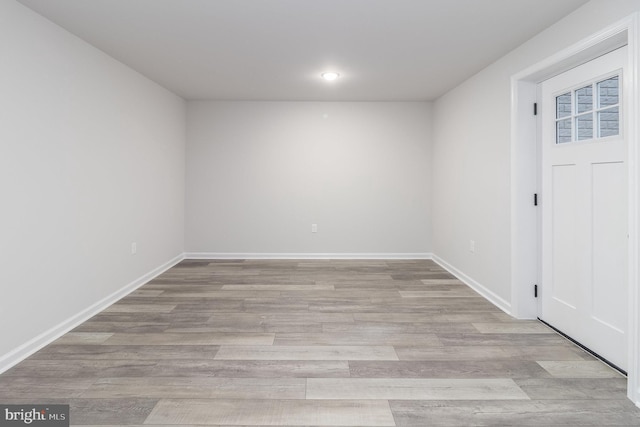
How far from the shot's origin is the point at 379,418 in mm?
1931

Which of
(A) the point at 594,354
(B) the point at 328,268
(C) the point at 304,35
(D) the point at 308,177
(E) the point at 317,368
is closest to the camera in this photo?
(E) the point at 317,368

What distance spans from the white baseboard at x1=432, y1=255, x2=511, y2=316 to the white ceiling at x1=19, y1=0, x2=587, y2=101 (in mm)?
2207

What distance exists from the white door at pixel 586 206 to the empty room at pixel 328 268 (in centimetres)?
2

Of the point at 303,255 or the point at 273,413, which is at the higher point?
the point at 303,255

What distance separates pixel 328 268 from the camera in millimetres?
5352

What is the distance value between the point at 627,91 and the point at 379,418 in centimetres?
218

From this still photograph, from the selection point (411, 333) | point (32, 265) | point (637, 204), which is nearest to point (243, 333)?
point (411, 333)

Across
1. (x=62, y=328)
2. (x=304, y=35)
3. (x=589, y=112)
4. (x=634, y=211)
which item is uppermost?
(x=304, y=35)

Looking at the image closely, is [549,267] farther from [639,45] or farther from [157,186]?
[157,186]

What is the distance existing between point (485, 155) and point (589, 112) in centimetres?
132

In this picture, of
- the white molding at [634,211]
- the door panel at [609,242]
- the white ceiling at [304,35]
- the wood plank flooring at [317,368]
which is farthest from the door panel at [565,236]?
the white ceiling at [304,35]

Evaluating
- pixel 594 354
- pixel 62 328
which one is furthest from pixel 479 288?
pixel 62 328

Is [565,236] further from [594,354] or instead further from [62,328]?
[62,328]
